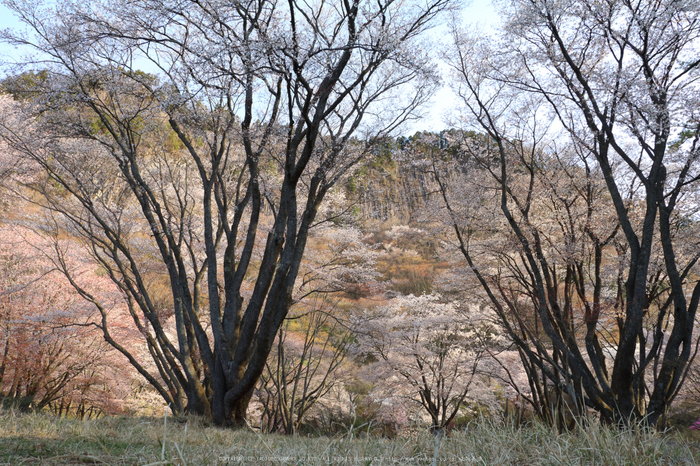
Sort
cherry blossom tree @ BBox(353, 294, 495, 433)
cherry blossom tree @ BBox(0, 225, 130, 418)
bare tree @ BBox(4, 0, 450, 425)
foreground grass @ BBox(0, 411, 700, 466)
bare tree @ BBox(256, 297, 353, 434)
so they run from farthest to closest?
cherry blossom tree @ BBox(353, 294, 495, 433) < bare tree @ BBox(256, 297, 353, 434) < cherry blossom tree @ BBox(0, 225, 130, 418) < bare tree @ BBox(4, 0, 450, 425) < foreground grass @ BBox(0, 411, 700, 466)

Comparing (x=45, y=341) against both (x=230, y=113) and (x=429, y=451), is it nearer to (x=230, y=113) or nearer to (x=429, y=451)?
(x=230, y=113)

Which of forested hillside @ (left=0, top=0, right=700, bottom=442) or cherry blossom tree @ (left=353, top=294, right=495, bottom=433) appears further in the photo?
cherry blossom tree @ (left=353, top=294, right=495, bottom=433)

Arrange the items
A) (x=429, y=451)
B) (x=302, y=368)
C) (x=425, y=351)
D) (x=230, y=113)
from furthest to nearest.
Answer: (x=302, y=368) → (x=425, y=351) → (x=230, y=113) → (x=429, y=451)

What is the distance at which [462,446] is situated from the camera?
1.82m

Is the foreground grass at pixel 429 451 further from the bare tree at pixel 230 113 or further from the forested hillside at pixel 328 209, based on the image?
the bare tree at pixel 230 113

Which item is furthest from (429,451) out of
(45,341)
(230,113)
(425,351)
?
(45,341)

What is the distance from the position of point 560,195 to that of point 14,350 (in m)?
13.5

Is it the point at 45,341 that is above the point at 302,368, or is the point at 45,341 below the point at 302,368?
above

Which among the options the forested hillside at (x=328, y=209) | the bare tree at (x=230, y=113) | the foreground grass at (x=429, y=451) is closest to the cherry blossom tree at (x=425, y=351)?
the forested hillside at (x=328, y=209)

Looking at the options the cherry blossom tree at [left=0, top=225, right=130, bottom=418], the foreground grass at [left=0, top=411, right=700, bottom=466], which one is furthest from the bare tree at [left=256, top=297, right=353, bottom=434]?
the foreground grass at [left=0, top=411, right=700, bottom=466]

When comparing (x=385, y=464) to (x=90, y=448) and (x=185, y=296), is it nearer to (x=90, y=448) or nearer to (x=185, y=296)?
(x=90, y=448)

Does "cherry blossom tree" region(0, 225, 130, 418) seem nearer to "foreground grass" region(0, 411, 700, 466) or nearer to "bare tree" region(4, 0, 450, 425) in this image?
"bare tree" region(4, 0, 450, 425)

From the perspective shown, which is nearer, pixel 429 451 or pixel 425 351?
pixel 429 451

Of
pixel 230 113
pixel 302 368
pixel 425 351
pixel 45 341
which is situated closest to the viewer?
pixel 230 113
